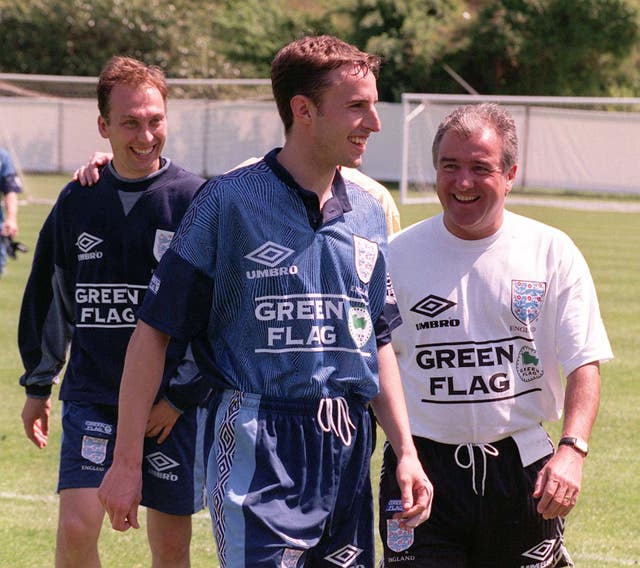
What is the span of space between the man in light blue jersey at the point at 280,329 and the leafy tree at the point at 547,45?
39269mm

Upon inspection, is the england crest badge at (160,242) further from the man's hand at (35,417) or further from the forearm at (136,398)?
the forearm at (136,398)

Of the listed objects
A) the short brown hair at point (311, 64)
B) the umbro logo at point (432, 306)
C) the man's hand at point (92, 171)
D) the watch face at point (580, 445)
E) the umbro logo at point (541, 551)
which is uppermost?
the short brown hair at point (311, 64)

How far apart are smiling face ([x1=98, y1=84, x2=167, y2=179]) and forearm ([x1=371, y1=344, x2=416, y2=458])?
1537 mm

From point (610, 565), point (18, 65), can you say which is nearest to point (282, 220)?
point (610, 565)

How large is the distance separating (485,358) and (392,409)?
0.54 m

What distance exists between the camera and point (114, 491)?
3293 millimetres

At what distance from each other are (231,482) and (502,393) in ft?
3.47

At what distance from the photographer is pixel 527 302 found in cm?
402

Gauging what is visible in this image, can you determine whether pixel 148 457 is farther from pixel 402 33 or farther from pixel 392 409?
pixel 402 33

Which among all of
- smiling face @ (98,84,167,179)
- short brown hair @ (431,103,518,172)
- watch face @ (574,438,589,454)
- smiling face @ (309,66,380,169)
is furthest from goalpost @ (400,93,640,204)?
smiling face @ (309,66,380,169)

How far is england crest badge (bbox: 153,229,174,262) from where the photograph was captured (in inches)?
182

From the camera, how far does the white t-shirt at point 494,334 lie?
401 centimetres

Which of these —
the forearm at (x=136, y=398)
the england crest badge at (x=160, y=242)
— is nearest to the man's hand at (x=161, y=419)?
the england crest badge at (x=160, y=242)

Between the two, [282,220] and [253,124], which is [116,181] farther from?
[253,124]
